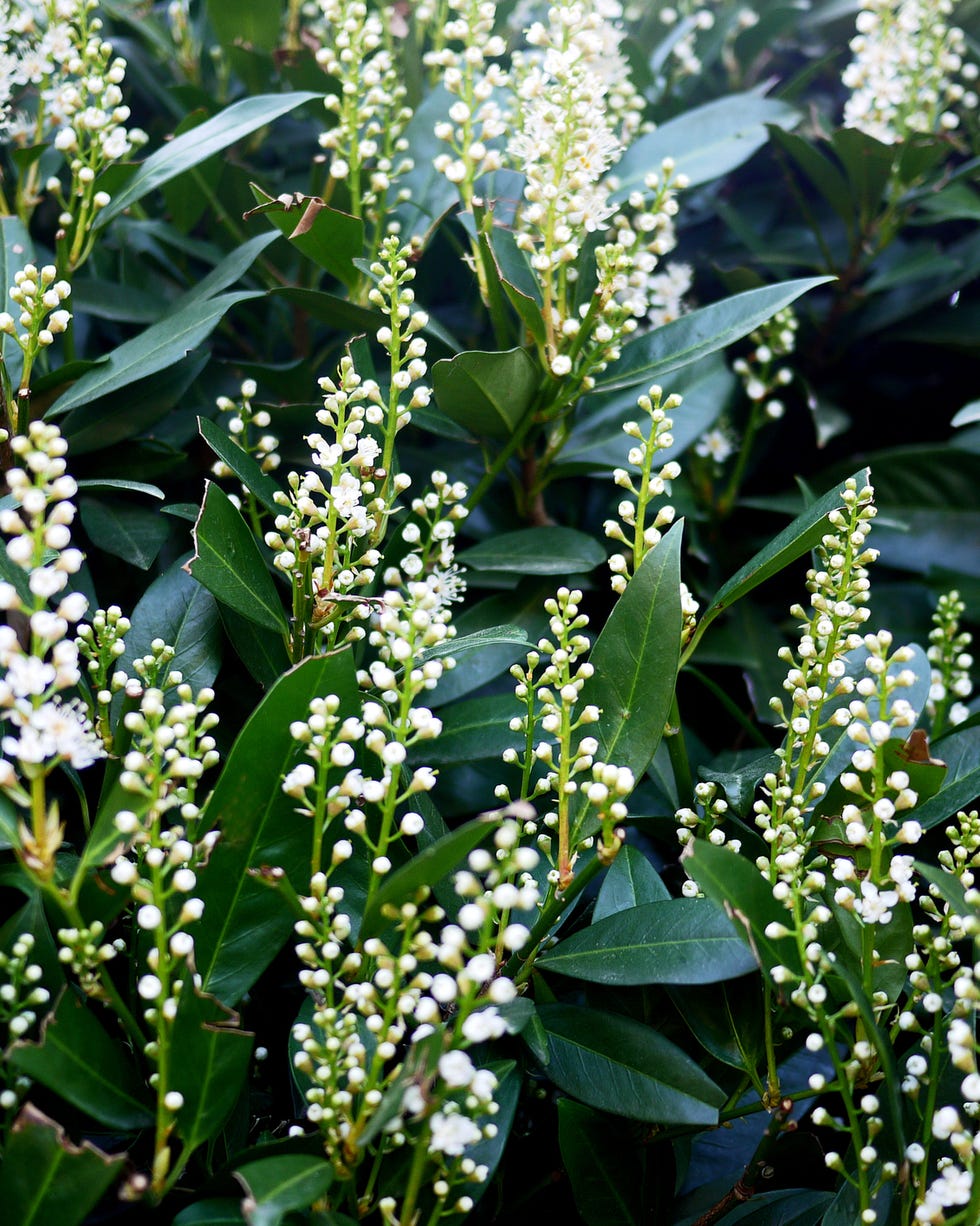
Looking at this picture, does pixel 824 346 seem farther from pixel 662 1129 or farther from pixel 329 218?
pixel 662 1129

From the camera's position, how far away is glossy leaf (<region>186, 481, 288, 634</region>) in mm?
1081

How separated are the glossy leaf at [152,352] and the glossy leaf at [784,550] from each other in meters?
0.64

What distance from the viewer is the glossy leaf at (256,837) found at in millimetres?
980

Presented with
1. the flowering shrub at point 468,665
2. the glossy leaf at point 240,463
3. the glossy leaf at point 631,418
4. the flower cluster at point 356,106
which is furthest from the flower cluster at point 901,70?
the glossy leaf at point 240,463

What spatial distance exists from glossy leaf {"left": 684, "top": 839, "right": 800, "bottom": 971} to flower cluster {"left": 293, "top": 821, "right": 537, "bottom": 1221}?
0.52ft

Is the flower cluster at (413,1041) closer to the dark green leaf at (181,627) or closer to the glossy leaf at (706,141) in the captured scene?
the dark green leaf at (181,627)

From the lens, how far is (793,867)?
0.94 m

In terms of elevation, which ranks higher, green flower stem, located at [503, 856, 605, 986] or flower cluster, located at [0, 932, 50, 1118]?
flower cluster, located at [0, 932, 50, 1118]

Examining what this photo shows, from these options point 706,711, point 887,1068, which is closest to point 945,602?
point 706,711

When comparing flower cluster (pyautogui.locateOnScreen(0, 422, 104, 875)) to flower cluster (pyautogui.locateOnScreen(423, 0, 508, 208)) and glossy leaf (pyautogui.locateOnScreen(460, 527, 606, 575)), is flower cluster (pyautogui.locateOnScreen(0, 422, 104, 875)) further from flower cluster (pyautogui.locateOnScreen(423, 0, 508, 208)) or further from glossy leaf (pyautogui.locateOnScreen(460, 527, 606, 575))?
flower cluster (pyautogui.locateOnScreen(423, 0, 508, 208))

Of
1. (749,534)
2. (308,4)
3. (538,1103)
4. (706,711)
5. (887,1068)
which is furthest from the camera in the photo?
(308,4)

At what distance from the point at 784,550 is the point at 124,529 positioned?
30.2 inches

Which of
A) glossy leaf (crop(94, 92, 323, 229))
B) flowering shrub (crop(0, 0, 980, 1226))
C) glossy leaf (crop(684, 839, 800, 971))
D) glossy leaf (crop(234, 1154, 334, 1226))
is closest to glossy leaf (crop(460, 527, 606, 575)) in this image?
flowering shrub (crop(0, 0, 980, 1226))

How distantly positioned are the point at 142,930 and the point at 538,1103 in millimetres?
475
